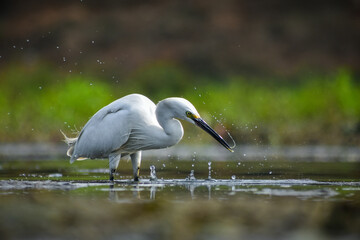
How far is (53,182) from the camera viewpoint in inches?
370

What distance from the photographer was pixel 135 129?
949 cm

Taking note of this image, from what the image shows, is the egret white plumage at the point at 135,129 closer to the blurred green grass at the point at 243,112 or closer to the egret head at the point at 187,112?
the egret head at the point at 187,112

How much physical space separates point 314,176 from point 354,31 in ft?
141

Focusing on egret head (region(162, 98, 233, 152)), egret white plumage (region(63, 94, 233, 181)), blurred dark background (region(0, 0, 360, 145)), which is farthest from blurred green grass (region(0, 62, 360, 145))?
blurred dark background (region(0, 0, 360, 145))

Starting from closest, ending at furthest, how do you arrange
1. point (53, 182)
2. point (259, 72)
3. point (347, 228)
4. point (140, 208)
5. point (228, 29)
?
point (347, 228) → point (140, 208) → point (53, 182) → point (259, 72) → point (228, 29)

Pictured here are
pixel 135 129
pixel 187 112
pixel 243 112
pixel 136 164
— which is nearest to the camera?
pixel 187 112

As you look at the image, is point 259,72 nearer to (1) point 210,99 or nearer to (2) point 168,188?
(1) point 210,99

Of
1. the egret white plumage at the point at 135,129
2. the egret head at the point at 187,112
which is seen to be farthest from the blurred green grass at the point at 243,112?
the egret head at the point at 187,112

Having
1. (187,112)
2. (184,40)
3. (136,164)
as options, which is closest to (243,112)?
(136,164)

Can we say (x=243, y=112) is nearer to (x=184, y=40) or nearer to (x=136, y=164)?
(x=136, y=164)

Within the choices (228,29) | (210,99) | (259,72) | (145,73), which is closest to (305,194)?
(210,99)

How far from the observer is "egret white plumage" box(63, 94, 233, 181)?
9.12 metres

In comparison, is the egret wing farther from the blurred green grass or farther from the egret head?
the blurred green grass

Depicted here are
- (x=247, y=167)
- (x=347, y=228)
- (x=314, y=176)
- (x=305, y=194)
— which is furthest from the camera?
(x=247, y=167)
